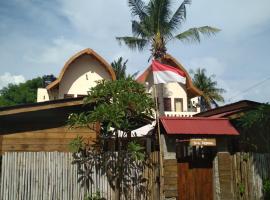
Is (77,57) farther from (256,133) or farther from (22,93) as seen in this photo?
(22,93)

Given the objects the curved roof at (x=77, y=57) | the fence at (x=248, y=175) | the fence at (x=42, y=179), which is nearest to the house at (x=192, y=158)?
the fence at (x=248, y=175)

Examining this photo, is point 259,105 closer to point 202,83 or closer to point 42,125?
point 42,125

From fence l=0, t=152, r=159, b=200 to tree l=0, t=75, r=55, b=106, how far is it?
46.3 meters

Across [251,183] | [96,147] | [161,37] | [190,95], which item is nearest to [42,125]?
[96,147]

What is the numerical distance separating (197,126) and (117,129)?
2.76 meters

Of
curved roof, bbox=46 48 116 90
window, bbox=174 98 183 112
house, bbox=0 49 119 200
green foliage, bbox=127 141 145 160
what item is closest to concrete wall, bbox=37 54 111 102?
curved roof, bbox=46 48 116 90

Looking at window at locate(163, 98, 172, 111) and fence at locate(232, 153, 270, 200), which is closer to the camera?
fence at locate(232, 153, 270, 200)

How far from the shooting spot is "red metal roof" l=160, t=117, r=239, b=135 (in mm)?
11789

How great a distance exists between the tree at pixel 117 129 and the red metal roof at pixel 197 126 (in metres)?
0.83

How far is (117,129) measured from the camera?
11.4 meters

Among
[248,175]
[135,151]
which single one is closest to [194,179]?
[248,175]

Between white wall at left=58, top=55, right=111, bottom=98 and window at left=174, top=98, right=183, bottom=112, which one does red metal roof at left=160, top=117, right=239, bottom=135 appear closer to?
white wall at left=58, top=55, right=111, bottom=98

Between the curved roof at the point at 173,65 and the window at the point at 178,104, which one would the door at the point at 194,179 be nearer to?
the curved roof at the point at 173,65

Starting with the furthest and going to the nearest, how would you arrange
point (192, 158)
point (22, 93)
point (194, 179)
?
point (22, 93), point (192, 158), point (194, 179)
